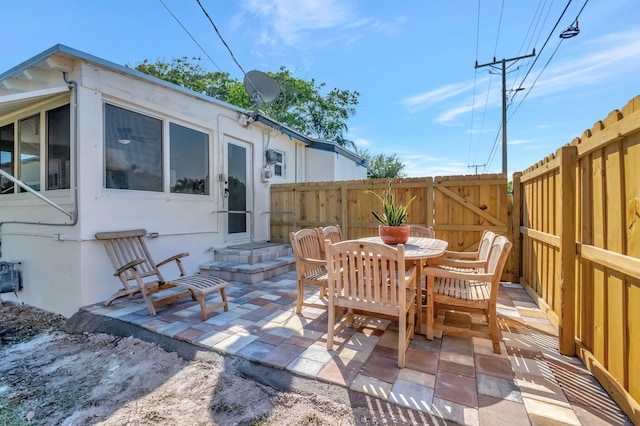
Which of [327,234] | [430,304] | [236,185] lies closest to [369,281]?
[430,304]

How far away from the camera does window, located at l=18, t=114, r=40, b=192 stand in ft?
13.5

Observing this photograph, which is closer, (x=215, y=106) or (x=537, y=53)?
(x=215, y=106)

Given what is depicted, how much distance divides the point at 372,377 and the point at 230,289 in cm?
288

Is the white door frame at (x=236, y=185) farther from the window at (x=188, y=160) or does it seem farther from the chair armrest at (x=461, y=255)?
the chair armrest at (x=461, y=255)

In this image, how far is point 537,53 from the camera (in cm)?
884

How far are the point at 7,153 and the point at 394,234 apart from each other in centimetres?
623

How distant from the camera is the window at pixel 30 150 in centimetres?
412

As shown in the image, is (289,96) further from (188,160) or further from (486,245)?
(486,245)

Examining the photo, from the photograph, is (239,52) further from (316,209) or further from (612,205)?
(612,205)

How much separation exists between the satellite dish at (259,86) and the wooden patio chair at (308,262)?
353 cm

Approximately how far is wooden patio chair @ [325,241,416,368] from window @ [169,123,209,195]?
11.6 ft

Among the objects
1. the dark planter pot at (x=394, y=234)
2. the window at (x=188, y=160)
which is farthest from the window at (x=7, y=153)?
the dark planter pot at (x=394, y=234)

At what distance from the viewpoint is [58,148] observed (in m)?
3.83

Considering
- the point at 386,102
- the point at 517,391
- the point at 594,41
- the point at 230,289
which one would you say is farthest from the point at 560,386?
the point at 386,102
